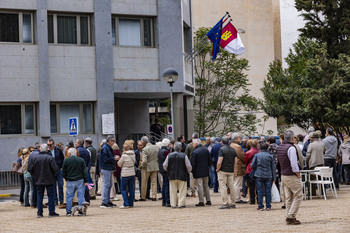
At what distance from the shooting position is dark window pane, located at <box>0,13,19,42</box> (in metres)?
31.7

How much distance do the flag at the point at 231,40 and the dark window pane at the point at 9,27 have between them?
10.4 meters

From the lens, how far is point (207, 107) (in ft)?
174

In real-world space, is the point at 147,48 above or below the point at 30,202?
above

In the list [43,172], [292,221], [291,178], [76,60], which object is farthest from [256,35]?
[292,221]

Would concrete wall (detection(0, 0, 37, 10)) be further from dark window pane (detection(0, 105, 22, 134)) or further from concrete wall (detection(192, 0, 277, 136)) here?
concrete wall (detection(192, 0, 277, 136))

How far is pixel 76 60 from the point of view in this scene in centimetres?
3266

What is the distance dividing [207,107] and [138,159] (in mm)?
31198

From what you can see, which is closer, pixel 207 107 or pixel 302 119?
pixel 302 119

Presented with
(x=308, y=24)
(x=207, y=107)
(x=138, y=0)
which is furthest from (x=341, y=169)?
(x=207, y=107)

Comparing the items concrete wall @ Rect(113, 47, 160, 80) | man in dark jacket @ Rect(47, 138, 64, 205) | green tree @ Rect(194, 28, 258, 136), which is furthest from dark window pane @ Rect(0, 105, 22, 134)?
green tree @ Rect(194, 28, 258, 136)

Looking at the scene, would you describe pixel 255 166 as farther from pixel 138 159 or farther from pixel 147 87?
pixel 147 87

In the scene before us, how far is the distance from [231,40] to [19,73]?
35.4 feet

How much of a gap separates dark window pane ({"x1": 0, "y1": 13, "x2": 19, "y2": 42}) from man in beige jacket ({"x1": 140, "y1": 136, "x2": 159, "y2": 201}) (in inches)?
508

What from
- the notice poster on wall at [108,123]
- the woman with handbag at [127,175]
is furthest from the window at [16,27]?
the woman with handbag at [127,175]
